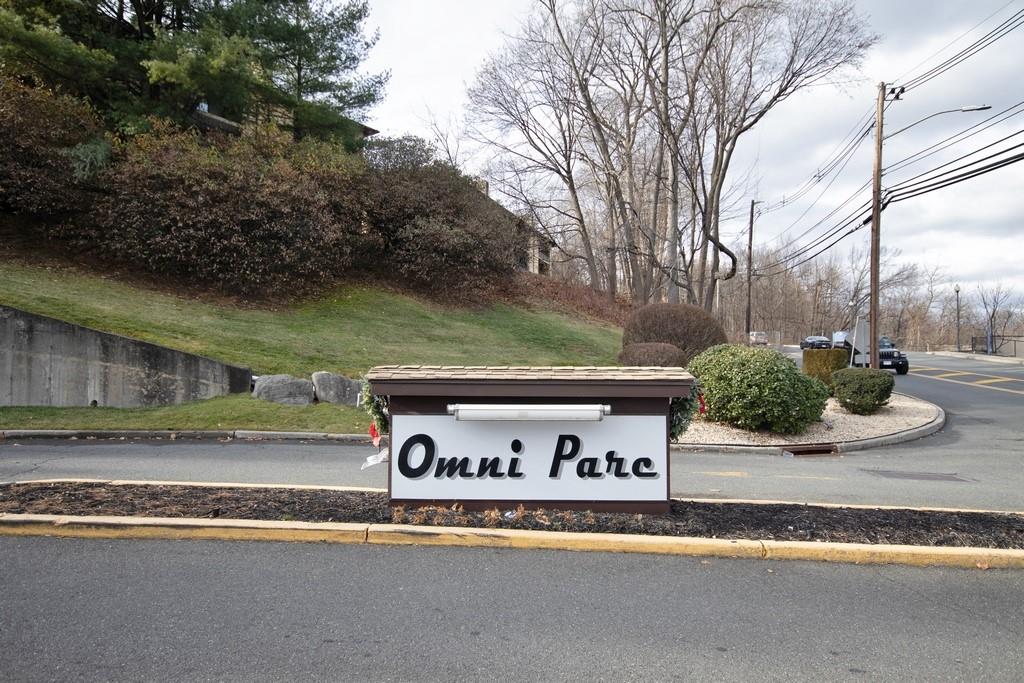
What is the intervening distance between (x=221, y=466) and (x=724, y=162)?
87.5ft

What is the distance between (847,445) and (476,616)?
12.9 m

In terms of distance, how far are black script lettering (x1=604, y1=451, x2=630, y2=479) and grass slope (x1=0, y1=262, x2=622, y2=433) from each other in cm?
861

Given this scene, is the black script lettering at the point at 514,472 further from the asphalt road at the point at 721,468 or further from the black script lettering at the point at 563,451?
the asphalt road at the point at 721,468

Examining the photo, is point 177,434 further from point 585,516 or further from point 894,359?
point 894,359

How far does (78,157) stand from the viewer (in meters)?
20.7

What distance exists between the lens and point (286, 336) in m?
19.0

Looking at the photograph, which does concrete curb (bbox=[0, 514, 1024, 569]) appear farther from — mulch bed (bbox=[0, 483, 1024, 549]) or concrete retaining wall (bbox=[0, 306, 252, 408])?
concrete retaining wall (bbox=[0, 306, 252, 408])

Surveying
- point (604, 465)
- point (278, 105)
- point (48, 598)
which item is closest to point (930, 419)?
point (604, 465)

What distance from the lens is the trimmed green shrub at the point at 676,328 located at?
65.5 feet

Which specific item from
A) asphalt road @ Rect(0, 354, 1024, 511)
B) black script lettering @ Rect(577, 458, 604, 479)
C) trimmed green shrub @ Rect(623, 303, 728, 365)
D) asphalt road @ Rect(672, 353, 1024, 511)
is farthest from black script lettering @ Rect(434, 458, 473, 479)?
trimmed green shrub @ Rect(623, 303, 728, 365)

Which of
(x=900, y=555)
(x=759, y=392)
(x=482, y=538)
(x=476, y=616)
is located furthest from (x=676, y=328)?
(x=476, y=616)

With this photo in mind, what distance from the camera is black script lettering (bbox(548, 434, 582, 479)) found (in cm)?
569

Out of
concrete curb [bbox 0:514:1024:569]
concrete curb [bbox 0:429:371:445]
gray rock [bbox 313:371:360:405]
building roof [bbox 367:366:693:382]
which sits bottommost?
concrete curb [bbox 0:429:371:445]

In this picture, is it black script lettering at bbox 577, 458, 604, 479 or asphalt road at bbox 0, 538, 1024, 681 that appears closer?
asphalt road at bbox 0, 538, 1024, 681
